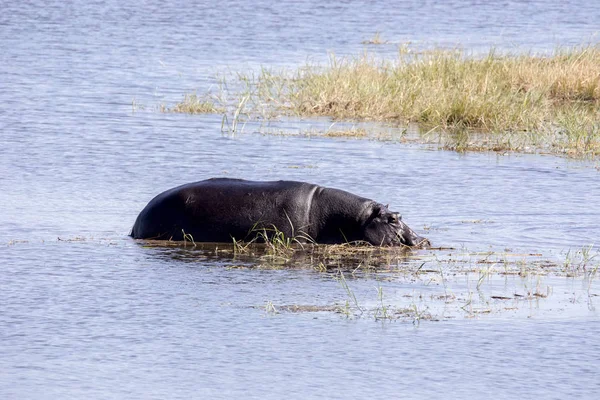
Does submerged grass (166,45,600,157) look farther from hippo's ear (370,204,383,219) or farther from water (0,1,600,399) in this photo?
hippo's ear (370,204,383,219)

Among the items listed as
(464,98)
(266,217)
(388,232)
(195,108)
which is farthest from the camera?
(195,108)

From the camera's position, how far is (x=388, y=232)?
33.0ft

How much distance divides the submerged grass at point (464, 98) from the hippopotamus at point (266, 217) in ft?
17.3

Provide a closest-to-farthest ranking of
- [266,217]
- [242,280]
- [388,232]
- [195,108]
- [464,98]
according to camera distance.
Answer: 1. [242,280]
2. [266,217]
3. [388,232]
4. [464,98]
5. [195,108]

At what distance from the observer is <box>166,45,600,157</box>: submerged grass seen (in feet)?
51.9

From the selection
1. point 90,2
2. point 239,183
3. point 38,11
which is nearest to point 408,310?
point 239,183

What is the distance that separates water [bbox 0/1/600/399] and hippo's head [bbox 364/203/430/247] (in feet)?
0.94

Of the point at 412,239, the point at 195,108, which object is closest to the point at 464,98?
the point at 195,108

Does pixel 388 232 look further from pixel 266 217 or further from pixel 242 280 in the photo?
pixel 242 280

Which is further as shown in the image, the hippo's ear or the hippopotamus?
the hippo's ear

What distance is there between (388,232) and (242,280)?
5.86 feet

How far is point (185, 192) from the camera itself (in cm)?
1011

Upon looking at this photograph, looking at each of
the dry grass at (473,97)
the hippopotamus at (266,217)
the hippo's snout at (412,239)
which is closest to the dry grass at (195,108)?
the dry grass at (473,97)

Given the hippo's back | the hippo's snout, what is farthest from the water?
the hippo's back
